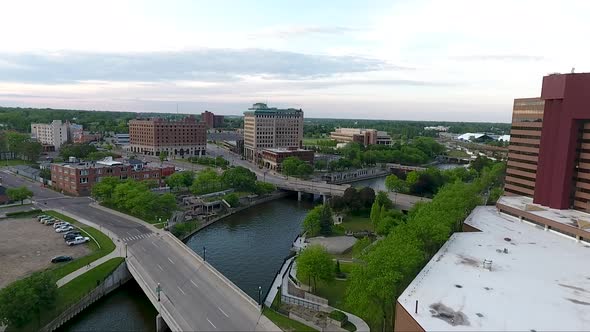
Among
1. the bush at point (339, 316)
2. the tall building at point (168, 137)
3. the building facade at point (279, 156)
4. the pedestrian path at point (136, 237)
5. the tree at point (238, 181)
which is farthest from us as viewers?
the tall building at point (168, 137)

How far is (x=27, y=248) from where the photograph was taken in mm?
53656

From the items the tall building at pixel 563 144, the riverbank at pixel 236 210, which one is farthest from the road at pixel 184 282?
the tall building at pixel 563 144

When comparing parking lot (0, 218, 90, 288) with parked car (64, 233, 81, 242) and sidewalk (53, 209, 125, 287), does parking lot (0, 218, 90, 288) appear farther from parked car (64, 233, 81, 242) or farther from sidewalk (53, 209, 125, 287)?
sidewalk (53, 209, 125, 287)

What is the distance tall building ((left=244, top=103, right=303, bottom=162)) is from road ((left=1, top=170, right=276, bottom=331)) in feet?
302

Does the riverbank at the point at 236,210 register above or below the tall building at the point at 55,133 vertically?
below

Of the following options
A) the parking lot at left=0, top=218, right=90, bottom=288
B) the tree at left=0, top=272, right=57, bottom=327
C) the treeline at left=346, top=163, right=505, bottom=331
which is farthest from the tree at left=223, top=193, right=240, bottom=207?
the tree at left=0, top=272, right=57, bottom=327

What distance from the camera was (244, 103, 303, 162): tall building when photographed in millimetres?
159625

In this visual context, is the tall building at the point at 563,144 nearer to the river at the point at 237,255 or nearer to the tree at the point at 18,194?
the river at the point at 237,255

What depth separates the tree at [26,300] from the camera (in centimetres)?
3400

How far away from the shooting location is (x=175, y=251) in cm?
5350

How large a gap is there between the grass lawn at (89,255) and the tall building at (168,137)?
10064 centimetres

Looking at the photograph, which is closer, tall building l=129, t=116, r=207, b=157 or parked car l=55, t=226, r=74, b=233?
parked car l=55, t=226, r=74, b=233

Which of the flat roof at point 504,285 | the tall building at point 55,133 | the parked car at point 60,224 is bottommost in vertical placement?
the parked car at point 60,224

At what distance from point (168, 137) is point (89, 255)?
121m
